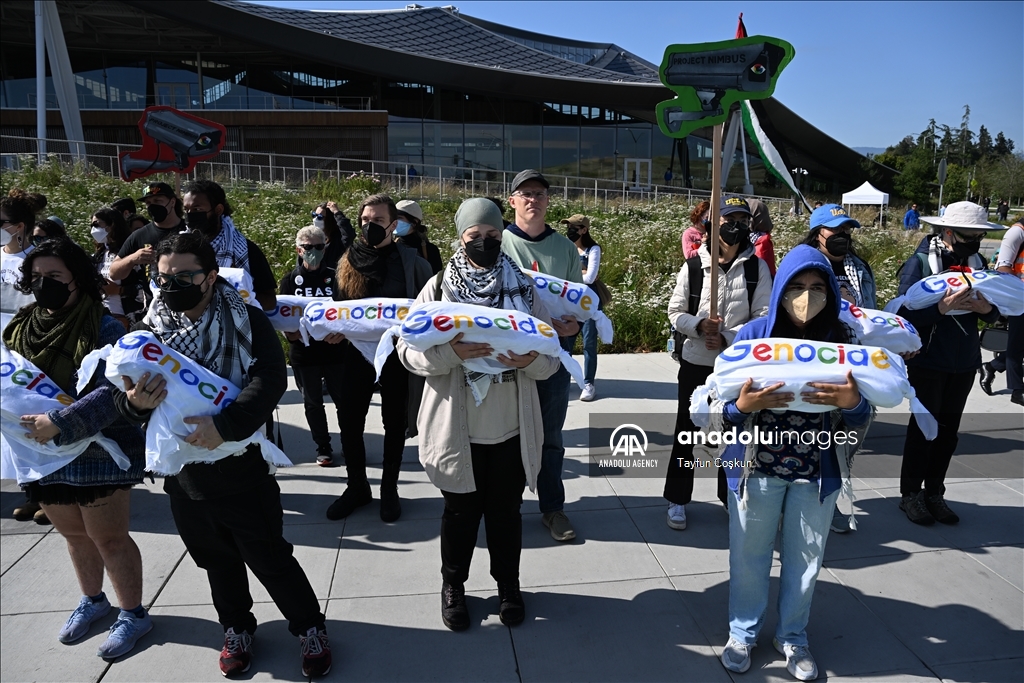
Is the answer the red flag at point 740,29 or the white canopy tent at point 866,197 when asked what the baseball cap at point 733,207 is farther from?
the white canopy tent at point 866,197

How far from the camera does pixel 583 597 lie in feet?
12.7

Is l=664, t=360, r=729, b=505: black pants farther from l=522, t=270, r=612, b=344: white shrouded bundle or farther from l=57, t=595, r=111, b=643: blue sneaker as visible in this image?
l=57, t=595, r=111, b=643: blue sneaker

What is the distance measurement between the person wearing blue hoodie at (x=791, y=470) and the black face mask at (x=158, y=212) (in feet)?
13.8

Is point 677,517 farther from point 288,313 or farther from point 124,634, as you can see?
point 124,634

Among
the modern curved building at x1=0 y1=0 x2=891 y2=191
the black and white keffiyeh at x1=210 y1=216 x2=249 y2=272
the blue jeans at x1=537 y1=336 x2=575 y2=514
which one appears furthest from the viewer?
the modern curved building at x1=0 y1=0 x2=891 y2=191

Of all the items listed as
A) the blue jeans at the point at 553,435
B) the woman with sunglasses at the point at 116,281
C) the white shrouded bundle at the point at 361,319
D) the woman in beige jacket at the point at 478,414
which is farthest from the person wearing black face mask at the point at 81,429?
the blue jeans at the point at 553,435

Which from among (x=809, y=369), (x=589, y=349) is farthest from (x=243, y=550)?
(x=589, y=349)

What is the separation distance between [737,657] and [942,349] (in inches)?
99.1

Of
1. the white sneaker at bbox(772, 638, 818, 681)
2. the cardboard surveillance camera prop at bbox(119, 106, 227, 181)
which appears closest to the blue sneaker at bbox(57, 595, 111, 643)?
the white sneaker at bbox(772, 638, 818, 681)

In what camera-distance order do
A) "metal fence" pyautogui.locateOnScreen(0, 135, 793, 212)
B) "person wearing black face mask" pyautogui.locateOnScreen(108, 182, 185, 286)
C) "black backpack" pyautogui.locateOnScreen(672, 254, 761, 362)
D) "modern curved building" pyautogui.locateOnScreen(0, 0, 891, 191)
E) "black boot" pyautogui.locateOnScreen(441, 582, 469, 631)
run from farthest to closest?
1. "modern curved building" pyautogui.locateOnScreen(0, 0, 891, 191)
2. "metal fence" pyautogui.locateOnScreen(0, 135, 793, 212)
3. "person wearing black face mask" pyautogui.locateOnScreen(108, 182, 185, 286)
4. "black backpack" pyautogui.locateOnScreen(672, 254, 761, 362)
5. "black boot" pyautogui.locateOnScreen(441, 582, 469, 631)

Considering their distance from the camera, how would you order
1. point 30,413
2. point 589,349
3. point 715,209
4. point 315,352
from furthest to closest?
point 589,349 < point 315,352 < point 715,209 < point 30,413

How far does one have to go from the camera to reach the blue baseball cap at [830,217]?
14.6 feet

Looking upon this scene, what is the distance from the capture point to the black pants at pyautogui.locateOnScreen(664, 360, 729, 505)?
171 inches

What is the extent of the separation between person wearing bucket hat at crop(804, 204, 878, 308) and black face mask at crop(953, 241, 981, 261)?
51 centimetres
